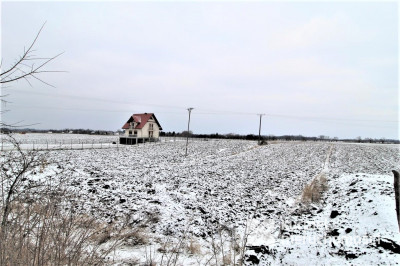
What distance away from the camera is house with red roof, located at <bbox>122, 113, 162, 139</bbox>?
174ft

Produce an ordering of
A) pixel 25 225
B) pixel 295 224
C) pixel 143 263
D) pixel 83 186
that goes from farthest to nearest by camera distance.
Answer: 1. pixel 83 186
2. pixel 295 224
3. pixel 143 263
4. pixel 25 225

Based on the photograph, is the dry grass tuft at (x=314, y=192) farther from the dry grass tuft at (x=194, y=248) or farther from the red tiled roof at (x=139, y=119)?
the red tiled roof at (x=139, y=119)

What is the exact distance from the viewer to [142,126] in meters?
52.8

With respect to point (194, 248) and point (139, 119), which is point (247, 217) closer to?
point (194, 248)

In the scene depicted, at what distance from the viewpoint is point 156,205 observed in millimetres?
9461

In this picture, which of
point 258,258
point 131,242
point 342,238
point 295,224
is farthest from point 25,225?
point 295,224

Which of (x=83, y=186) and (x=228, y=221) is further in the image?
(x=83, y=186)

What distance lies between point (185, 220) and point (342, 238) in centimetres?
503

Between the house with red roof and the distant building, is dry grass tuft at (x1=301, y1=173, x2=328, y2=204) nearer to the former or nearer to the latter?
the distant building

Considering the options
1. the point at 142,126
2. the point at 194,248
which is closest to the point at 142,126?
the point at 142,126

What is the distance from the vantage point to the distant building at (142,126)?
5300cm

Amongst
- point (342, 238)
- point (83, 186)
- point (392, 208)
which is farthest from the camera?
point (83, 186)

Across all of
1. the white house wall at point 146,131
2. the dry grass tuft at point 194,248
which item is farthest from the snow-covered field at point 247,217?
the white house wall at point 146,131

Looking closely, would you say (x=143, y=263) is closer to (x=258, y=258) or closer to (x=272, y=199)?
(x=258, y=258)
